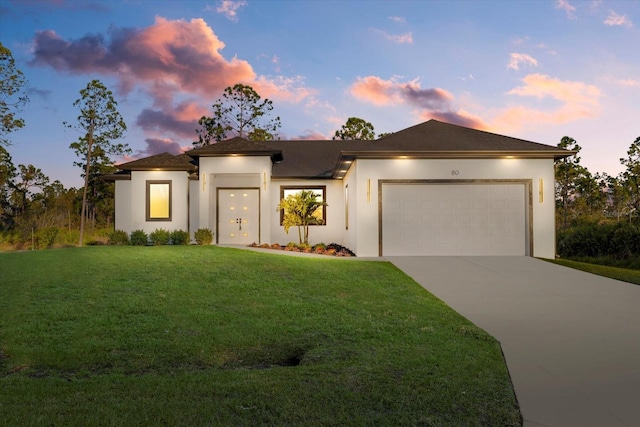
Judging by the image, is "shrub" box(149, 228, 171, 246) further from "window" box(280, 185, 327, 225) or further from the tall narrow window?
the tall narrow window

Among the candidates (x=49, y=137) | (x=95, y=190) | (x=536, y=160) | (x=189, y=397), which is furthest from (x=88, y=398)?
(x=95, y=190)

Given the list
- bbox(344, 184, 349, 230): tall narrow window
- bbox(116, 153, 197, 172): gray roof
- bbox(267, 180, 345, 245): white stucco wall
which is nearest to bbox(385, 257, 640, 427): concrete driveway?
bbox(344, 184, 349, 230): tall narrow window

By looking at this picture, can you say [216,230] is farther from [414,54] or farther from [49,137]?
[49,137]

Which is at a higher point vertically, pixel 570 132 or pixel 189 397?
pixel 570 132

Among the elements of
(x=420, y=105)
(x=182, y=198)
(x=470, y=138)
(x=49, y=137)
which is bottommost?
(x=182, y=198)

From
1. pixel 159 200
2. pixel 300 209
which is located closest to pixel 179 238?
pixel 159 200

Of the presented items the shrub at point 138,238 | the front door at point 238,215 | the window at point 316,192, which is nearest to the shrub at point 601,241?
the window at point 316,192

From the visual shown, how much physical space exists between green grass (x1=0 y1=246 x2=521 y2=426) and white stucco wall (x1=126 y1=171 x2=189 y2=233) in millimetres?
8751

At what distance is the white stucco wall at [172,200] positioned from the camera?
18.9 meters

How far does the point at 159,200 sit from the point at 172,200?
0.57m

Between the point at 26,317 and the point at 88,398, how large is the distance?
3.75 metres

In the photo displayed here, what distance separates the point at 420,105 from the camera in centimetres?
2469

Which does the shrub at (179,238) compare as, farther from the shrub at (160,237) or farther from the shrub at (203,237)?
the shrub at (203,237)

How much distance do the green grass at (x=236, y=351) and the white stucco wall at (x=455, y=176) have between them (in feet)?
15.7
